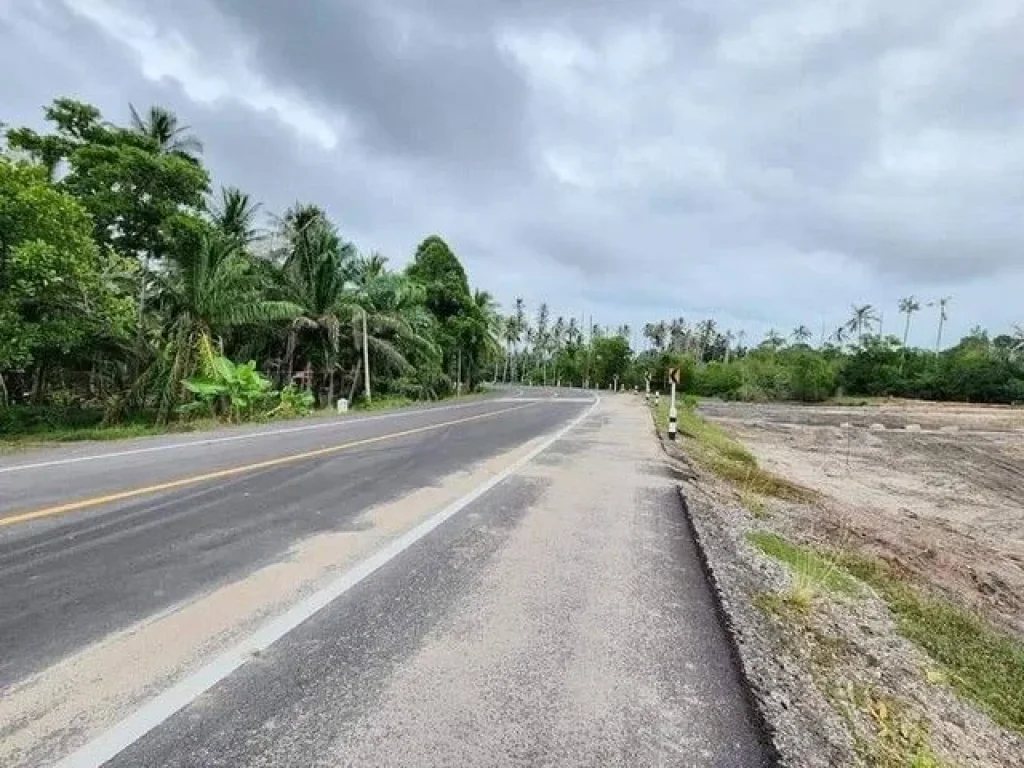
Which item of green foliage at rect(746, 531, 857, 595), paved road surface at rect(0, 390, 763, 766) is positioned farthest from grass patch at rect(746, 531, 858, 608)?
paved road surface at rect(0, 390, 763, 766)

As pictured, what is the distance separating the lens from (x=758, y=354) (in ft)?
281

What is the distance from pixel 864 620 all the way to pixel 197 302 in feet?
63.7

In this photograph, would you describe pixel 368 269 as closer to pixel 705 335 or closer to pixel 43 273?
pixel 43 273

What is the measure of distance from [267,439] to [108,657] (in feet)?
32.0

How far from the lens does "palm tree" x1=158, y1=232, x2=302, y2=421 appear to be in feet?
62.5

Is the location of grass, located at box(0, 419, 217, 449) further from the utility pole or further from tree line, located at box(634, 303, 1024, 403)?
tree line, located at box(634, 303, 1024, 403)

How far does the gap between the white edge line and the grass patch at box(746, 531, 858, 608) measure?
2990mm

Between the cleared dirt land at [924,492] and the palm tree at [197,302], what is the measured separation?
16.7 metres

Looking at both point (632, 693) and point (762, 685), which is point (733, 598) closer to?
point (762, 685)

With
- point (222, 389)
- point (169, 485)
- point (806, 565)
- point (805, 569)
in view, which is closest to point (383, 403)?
point (222, 389)

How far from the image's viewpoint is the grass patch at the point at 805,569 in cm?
482

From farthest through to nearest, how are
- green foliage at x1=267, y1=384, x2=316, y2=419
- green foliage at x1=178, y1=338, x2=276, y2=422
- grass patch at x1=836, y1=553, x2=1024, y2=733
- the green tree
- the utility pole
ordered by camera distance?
the utility pole → green foliage at x1=267, y1=384, x2=316, y2=419 → green foliage at x1=178, y1=338, x2=276, y2=422 → the green tree → grass patch at x1=836, y1=553, x2=1024, y2=733

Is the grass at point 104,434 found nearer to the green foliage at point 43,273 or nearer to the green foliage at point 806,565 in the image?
the green foliage at point 43,273

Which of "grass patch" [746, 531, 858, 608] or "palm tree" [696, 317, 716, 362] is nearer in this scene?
"grass patch" [746, 531, 858, 608]
